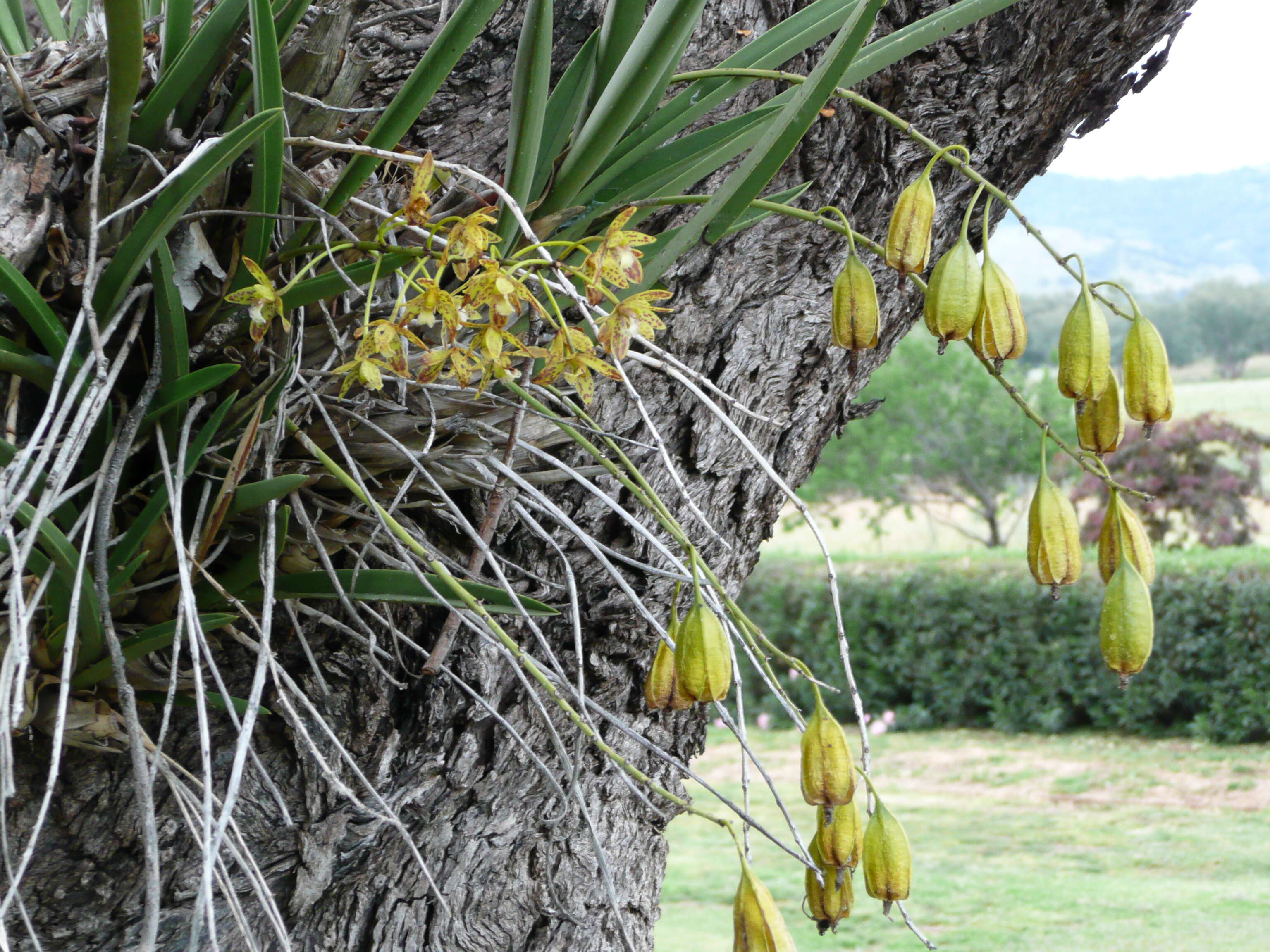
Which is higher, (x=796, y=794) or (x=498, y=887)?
(x=498, y=887)

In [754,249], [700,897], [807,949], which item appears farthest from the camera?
[700,897]

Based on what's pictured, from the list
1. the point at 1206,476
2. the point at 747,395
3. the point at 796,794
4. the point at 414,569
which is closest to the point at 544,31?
the point at 414,569

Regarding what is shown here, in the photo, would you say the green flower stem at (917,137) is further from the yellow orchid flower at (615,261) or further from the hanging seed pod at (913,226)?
the yellow orchid flower at (615,261)

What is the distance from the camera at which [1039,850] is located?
5137 mm

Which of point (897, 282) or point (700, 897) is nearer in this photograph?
point (897, 282)

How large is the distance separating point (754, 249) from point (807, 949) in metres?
3.83

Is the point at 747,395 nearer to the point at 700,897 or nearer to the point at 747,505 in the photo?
the point at 747,505

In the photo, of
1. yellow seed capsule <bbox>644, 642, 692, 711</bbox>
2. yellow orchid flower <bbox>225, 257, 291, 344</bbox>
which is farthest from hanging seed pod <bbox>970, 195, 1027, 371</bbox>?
yellow orchid flower <bbox>225, 257, 291, 344</bbox>

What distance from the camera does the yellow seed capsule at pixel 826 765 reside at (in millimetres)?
490

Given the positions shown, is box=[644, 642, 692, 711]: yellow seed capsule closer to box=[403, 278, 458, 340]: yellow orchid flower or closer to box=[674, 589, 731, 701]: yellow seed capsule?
box=[674, 589, 731, 701]: yellow seed capsule

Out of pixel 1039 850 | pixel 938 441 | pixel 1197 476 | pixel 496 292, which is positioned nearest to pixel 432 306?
pixel 496 292

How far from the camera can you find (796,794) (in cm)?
670

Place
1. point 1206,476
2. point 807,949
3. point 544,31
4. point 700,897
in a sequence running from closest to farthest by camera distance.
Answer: point 544,31, point 807,949, point 700,897, point 1206,476

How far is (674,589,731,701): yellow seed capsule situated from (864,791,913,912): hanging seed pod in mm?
114
